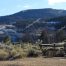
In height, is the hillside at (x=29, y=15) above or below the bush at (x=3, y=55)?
above

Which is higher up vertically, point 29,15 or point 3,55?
point 29,15

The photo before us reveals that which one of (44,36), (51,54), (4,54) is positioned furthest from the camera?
(44,36)

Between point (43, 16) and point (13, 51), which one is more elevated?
point (43, 16)

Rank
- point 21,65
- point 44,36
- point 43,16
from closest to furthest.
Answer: point 21,65, point 44,36, point 43,16

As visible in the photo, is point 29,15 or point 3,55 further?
point 29,15

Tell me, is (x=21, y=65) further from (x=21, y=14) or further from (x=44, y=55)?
(x=21, y=14)

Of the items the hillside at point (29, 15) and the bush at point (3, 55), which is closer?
the bush at point (3, 55)

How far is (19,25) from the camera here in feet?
278

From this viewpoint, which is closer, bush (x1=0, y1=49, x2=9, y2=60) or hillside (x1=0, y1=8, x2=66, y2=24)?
bush (x1=0, y1=49, x2=9, y2=60)

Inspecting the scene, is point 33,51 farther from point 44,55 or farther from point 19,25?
point 19,25

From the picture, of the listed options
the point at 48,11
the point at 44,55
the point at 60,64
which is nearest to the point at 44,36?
the point at 44,55

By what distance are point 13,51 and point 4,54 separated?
827mm

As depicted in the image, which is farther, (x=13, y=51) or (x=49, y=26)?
(x=49, y=26)

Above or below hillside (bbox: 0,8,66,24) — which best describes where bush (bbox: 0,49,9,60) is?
below
